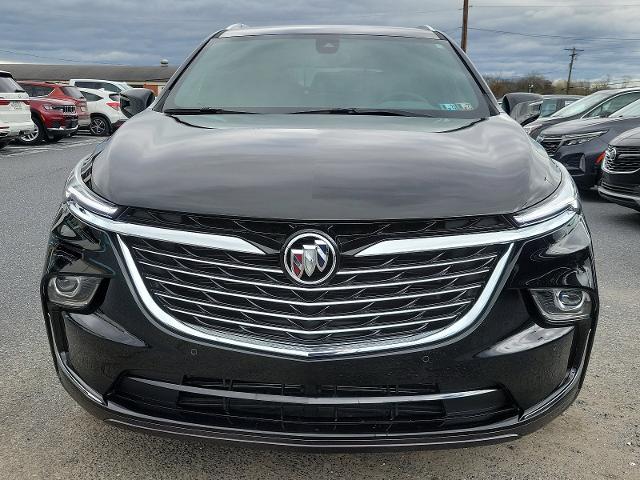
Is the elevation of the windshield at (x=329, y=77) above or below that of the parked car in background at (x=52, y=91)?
above

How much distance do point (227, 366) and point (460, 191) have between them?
0.86 meters

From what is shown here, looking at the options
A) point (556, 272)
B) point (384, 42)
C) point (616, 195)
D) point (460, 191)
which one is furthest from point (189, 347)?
point (616, 195)

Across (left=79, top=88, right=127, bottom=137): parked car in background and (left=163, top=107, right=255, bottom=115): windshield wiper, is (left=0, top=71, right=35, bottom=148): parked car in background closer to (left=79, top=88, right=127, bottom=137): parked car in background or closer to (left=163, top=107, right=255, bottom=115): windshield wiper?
(left=79, top=88, right=127, bottom=137): parked car in background

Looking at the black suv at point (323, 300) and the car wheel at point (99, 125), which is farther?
the car wheel at point (99, 125)

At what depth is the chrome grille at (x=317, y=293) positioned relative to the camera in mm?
1900

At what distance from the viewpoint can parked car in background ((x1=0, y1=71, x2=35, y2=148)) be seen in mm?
14945

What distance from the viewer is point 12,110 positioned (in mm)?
15320

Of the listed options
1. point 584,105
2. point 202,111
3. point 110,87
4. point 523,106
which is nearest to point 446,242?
point 202,111

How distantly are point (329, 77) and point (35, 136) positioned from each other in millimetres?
17107

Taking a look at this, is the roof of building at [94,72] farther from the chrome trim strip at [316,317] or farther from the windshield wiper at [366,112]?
the chrome trim strip at [316,317]

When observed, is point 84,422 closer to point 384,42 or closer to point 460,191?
point 460,191

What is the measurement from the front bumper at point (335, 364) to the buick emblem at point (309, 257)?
238 mm

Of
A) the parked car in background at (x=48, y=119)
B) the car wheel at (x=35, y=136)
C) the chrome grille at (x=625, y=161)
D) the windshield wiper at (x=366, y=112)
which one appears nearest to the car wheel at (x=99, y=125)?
the parked car in background at (x=48, y=119)

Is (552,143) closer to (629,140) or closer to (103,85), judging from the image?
(629,140)
